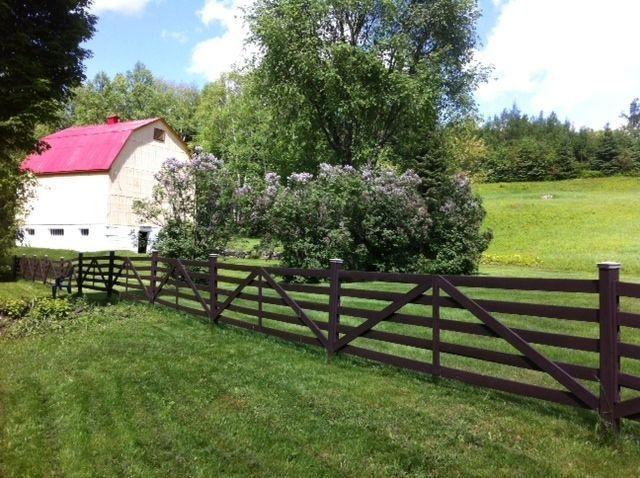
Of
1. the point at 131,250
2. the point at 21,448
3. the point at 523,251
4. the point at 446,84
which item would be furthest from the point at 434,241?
the point at 131,250

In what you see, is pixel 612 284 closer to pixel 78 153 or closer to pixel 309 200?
pixel 309 200

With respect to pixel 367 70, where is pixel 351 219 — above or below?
below

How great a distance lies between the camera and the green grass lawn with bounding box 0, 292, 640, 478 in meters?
4.04

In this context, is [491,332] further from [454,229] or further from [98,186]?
[98,186]

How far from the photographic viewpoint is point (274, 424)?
4918 millimetres

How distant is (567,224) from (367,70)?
2509 cm

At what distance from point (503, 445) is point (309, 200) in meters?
14.8

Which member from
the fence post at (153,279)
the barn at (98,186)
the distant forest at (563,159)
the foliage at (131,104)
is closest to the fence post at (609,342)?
the fence post at (153,279)

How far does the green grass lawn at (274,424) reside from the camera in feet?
13.3

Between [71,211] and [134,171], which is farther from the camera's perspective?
[134,171]

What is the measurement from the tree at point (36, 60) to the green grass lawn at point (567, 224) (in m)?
24.3

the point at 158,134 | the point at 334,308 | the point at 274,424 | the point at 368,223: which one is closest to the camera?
the point at 274,424

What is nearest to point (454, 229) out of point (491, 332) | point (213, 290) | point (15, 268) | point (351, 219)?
point (351, 219)

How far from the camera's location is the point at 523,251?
114 feet
